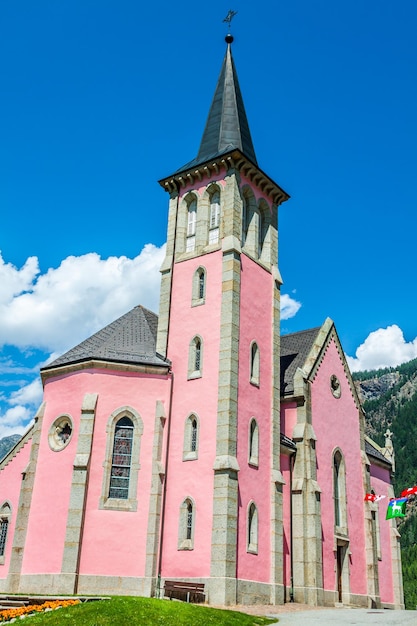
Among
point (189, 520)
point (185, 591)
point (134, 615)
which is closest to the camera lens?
point (134, 615)

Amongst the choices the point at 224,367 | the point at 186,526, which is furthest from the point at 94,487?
the point at 224,367

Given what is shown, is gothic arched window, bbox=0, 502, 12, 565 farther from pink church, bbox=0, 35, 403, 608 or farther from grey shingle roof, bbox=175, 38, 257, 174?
grey shingle roof, bbox=175, 38, 257, 174

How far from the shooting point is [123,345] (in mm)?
32594

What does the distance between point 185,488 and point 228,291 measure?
9588 mm

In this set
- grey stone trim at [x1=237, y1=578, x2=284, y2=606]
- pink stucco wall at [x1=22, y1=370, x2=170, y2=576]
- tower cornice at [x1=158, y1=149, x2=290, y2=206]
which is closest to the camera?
grey stone trim at [x1=237, y1=578, x2=284, y2=606]

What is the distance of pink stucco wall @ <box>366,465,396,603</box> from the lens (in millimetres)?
41000

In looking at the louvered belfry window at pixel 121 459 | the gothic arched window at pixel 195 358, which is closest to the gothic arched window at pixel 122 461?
the louvered belfry window at pixel 121 459

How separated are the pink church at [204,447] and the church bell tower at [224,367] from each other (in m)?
0.08

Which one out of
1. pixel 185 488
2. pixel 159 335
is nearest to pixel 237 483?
pixel 185 488

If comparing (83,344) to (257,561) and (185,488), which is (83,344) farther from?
(257,561)

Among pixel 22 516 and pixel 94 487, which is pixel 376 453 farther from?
pixel 22 516

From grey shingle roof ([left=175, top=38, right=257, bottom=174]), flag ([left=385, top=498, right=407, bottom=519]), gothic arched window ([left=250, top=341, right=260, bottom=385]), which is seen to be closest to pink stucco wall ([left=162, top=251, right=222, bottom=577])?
gothic arched window ([left=250, top=341, right=260, bottom=385])

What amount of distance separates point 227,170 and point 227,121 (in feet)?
17.2

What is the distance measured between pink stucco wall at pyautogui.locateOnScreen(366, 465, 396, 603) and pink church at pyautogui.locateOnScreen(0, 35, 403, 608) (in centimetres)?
228
